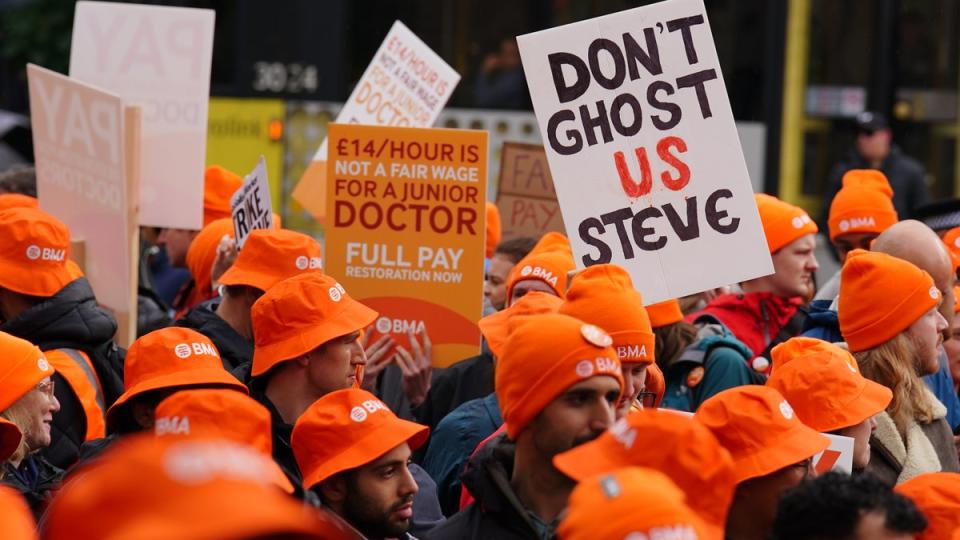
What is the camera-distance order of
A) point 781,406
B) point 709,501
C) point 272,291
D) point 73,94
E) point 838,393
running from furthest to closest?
1. point 73,94
2. point 272,291
3. point 838,393
4. point 781,406
5. point 709,501

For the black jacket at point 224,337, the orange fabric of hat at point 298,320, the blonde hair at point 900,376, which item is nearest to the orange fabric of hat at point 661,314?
the blonde hair at point 900,376

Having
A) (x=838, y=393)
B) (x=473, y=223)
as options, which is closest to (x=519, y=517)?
(x=838, y=393)

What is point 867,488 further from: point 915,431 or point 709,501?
point 915,431

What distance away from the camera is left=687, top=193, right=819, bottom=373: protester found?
7543 mm

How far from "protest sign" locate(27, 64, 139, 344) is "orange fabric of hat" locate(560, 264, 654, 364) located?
2.93 m

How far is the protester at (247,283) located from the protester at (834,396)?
2.06 metres

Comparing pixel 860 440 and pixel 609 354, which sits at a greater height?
pixel 609 354

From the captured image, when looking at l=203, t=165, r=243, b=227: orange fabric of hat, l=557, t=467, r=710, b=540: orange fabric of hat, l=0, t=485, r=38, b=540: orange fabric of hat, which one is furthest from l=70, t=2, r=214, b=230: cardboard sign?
l=0, t=485, r=38, b=540: orange fabric of hat

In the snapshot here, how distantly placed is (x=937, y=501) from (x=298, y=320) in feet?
7.33

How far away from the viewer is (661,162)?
20.1 feet

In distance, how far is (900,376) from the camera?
5.96 meters

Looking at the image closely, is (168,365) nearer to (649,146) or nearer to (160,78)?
(649,146)

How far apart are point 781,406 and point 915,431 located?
1.41 meters

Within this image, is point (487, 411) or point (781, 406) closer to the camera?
point (781, 406)
